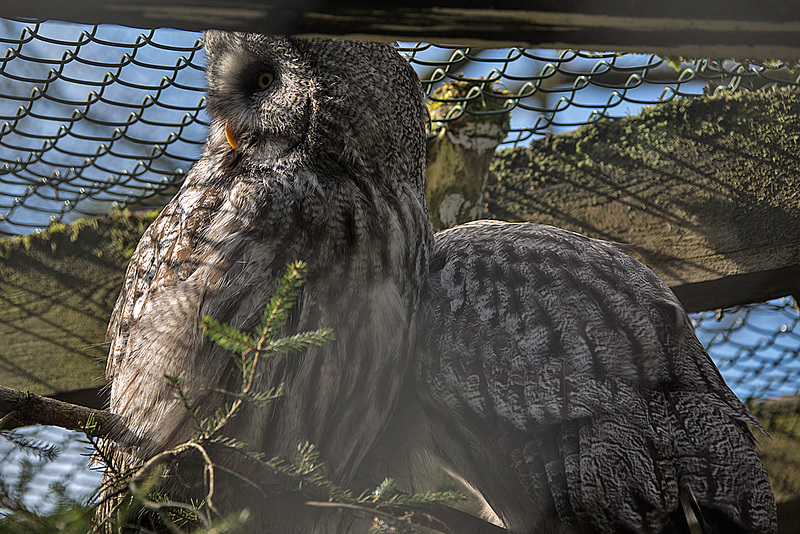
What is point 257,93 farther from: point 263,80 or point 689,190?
point 689,190

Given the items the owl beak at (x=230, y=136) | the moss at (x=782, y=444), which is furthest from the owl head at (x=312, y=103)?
the moss at (x=782, y=444)

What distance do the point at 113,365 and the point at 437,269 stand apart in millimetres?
838

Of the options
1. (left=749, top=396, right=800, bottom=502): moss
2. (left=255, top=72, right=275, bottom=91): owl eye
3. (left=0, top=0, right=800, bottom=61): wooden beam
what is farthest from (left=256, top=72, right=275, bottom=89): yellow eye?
(left=749, top=396, right=800, bottom=502): moss

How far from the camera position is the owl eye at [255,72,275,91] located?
1538 millimetres

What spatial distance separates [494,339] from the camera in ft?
4.51

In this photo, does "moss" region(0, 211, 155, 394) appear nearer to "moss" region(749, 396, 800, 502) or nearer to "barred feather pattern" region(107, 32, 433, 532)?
"barred feather pattern" region(107, 32, 433, 532)

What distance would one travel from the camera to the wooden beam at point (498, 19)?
549 mm

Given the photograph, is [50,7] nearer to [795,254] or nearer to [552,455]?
[552,455]

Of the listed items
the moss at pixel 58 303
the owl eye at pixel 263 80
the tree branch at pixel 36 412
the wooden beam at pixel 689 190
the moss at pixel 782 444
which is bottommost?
the tree branch at pixel 36 412

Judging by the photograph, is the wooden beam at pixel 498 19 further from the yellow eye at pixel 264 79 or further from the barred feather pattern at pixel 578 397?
the yellow eye at pixel 264 79

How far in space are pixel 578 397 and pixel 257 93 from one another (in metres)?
0.99

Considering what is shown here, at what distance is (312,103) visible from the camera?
1.45 meters

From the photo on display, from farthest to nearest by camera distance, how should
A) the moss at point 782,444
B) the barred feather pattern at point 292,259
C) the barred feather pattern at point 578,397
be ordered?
the moss at point 782,444
the barred feather pattern at point 292,259
the barred feather pattern at point 578,397

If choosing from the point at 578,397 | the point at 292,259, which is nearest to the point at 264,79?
the point at 292,259
